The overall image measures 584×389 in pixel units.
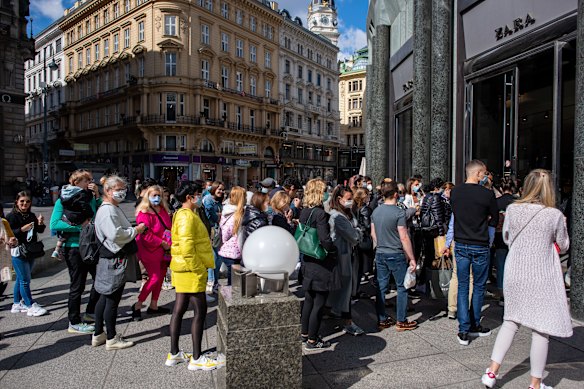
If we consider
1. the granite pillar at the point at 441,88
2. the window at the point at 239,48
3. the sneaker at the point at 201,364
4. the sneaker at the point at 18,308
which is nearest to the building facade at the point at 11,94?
the window at the point at 239,48

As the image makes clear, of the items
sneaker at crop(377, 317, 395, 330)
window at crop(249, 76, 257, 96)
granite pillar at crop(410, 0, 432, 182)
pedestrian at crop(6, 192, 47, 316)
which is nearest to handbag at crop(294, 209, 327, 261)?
sneaker at crop(377, 317, 395, 330)

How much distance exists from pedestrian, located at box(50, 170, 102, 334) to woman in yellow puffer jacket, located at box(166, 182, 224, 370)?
1.71 meters

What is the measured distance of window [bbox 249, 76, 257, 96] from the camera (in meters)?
49.6

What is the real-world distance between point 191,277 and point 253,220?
1.40m

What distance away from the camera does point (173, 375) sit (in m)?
4.08

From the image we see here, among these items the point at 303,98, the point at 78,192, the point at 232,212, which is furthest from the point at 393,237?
the point at 303,98

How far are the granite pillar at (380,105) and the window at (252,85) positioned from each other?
111 feet

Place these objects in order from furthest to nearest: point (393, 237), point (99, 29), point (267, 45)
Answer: point (267, 45), point (99, 29), point (393, 237)

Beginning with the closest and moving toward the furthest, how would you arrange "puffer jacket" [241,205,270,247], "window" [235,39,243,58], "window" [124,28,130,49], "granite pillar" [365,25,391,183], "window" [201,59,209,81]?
"puffer jacket" [241,205,270,247] → "granite pillar" [365,25,391,183] → "window" [201,59,209,81] → "window" [124,28,130,49] → "window" [235,39,243,58]

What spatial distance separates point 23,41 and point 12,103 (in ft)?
17.6

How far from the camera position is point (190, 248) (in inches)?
163

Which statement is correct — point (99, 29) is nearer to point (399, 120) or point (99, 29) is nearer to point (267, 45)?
point (267, 45)

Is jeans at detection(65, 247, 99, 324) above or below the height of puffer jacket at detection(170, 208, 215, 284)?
below

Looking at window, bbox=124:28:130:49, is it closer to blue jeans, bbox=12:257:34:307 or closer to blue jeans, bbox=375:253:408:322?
blue jeans, bbox=12:257:34:307
